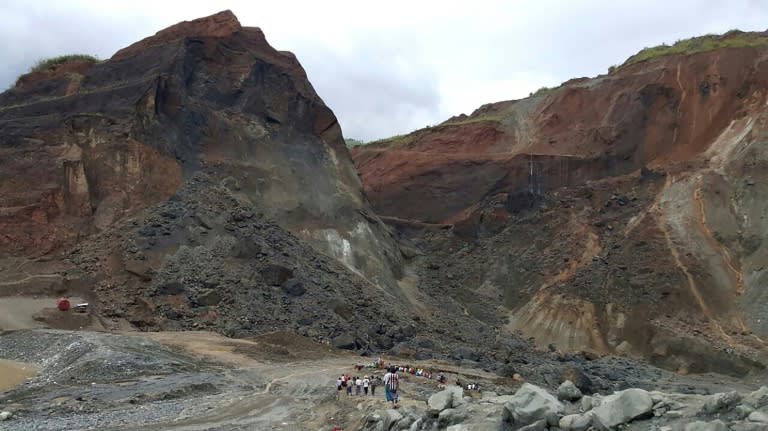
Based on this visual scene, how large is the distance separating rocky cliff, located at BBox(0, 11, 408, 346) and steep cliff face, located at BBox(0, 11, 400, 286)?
0.28 ft

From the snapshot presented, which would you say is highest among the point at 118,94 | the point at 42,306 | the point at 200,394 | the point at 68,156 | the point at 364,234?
the point at 118,94

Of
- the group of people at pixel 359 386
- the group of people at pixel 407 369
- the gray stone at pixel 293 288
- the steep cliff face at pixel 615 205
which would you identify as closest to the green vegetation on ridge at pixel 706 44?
the steep cliff face at pixel 615 205

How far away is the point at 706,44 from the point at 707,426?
5282 cm

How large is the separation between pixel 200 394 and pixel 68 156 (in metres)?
21.5

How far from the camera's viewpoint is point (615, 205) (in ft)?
147

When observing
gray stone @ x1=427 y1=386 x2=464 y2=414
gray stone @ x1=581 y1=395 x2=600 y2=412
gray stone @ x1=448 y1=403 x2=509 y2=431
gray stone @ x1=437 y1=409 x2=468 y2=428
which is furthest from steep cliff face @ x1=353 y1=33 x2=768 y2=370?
gray stone @ x1=581 y1=395 x2=600 y2=412

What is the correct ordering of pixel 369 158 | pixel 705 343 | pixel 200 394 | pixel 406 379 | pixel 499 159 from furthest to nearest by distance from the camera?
pixel 369 158, pixel 499 159, pixel 705 343, pixel 406 379, pixel 200 394

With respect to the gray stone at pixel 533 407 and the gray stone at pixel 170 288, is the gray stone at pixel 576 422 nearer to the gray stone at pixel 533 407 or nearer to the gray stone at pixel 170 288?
the gray stone at pixel 533 407

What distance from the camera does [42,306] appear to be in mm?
29031

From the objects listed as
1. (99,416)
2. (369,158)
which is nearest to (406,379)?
(99,416)

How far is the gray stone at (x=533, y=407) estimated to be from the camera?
26.1ft

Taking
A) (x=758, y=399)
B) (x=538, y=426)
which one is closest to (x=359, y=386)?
(x=538, y=426)

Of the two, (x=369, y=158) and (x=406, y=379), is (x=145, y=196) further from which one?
(x=369, y=158)

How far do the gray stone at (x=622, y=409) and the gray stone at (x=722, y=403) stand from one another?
1.85 feet
